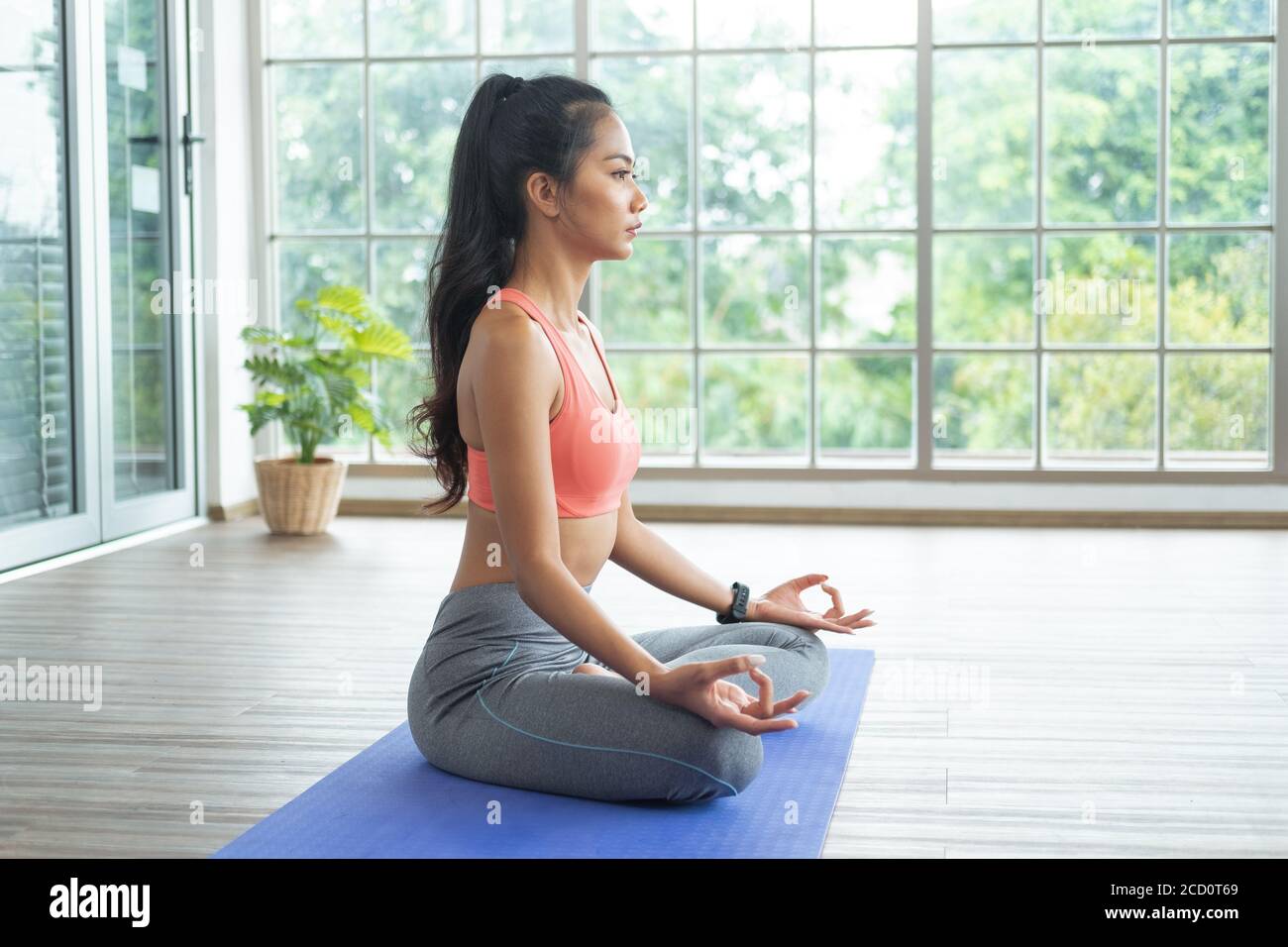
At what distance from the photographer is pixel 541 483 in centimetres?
202

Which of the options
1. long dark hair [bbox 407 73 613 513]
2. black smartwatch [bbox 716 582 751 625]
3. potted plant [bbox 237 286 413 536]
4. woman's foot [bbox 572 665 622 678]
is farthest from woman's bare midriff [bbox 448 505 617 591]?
potted plant [bbox 237 286 413 536]

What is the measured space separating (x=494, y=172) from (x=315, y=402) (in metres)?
3.41

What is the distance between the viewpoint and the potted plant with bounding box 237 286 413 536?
213 inches

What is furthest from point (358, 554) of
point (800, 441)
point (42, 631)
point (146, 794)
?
point (146, 794)

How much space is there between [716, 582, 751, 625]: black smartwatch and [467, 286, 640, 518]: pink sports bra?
387 millimetres

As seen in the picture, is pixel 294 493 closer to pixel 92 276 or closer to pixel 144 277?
pixel 144 277

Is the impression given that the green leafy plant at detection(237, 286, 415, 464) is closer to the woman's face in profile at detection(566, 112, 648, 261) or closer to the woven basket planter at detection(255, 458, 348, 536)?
the woven basket planter at detection(255, 458, 348, 536)

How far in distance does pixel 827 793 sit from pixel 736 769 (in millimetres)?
238

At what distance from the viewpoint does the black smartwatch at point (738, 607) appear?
2.55 m

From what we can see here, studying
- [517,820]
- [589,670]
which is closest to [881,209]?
[589,670]

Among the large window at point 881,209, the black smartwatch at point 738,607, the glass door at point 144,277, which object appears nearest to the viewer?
the black smartwatch at point 738,607

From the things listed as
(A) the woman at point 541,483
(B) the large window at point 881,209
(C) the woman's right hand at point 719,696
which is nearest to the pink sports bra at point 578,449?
(A) the woman at point 541,483

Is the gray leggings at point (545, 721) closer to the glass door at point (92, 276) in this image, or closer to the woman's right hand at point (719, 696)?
the woman's right hand at point (719, 696)

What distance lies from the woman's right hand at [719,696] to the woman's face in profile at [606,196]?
0.64 meters
